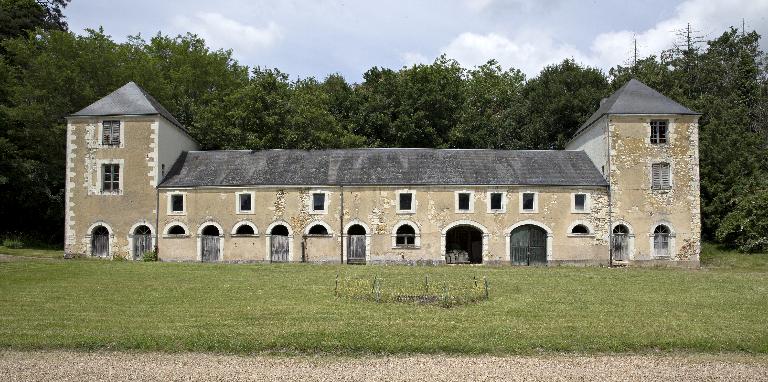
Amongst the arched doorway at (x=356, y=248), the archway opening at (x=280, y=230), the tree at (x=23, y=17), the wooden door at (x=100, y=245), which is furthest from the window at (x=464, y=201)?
the tree at (x=23, y=17)

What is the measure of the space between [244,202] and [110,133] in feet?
27.0

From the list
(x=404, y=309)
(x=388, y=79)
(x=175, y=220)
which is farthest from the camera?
(x=388, y=79)

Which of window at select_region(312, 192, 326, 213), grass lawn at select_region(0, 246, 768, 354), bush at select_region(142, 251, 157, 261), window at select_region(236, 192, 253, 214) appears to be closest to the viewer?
grass lawn at select_region(0, 246, 768, 354)

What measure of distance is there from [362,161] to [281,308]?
20.0 m

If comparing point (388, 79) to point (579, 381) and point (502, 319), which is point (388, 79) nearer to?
point (502, 319)

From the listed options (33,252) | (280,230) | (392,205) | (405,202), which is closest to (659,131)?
(405,202)

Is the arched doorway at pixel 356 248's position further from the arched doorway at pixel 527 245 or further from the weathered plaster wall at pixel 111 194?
the weathered plaster wall at pixel 111 194

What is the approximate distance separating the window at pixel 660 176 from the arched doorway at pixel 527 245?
253 inches

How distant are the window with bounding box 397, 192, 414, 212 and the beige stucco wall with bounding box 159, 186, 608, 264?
24 centimetres

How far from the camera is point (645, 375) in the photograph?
35.7 feet

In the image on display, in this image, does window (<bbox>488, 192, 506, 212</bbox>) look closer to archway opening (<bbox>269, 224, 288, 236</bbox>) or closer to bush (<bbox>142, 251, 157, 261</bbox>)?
archway opening (<bbox>269, 224, 288, 236</bbox>)

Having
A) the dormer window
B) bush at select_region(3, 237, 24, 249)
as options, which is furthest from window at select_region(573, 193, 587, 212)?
bush at select_region(3, 237, 24, 249)

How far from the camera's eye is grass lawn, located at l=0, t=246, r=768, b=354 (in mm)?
12797

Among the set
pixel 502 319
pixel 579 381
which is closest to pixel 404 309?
pixel 502 319
